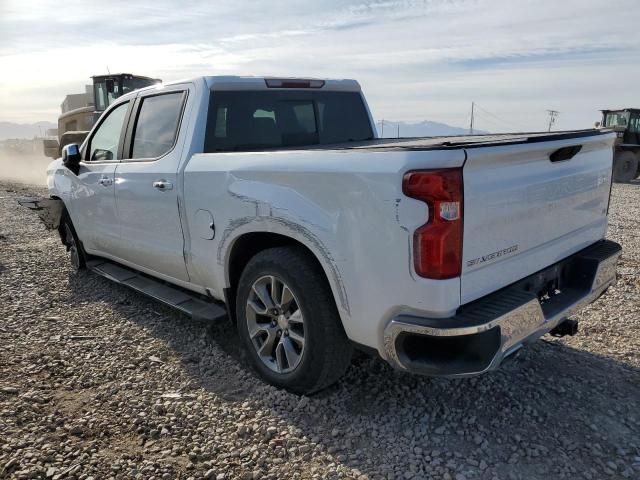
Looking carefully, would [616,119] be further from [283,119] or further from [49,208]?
[49,208]

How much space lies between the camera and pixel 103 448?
108 inches

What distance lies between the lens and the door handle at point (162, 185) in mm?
3695

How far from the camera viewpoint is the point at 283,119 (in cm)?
419

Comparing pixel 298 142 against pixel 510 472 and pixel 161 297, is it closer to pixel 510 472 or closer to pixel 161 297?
pixel 161 297

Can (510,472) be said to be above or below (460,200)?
below

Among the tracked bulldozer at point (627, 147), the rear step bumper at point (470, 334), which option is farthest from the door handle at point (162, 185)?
the tracked bulldozer at point (627, 147)

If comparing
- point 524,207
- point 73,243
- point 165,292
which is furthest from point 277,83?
point 73,243

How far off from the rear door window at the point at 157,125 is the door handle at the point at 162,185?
253 mm

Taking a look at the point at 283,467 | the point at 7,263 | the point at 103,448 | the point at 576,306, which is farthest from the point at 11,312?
the point at 576,306

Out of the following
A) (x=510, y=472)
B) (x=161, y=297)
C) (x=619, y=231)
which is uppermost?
(x=161, y=297)

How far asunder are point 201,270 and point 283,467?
1.56 meters

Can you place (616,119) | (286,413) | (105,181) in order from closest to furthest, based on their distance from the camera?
(286,413) → (105,181) → (616,119)

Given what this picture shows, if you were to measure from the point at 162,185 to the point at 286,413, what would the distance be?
6.05 ft

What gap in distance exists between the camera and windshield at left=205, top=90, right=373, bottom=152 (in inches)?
149
